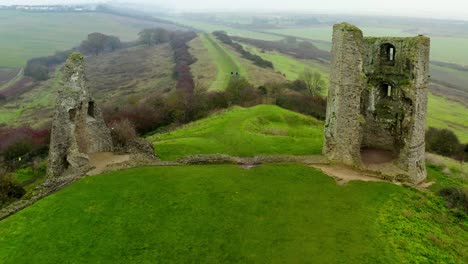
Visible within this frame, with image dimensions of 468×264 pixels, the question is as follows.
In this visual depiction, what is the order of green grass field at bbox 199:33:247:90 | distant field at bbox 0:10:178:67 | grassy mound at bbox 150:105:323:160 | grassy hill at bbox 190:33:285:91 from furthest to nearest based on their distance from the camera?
distant field at bbox 0:10:178:67, grassy hill at bbox 190:33:285:91, green grass field at bbox 199:33:247:90, grassy mound at bbox 150:105:323:160

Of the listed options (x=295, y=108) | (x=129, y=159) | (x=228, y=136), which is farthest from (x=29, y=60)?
(x=129, y=159)

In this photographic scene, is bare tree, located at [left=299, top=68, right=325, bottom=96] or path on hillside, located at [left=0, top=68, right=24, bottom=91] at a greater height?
→ bare tree, located at [left=299, top=68, right=325, bottom=96]

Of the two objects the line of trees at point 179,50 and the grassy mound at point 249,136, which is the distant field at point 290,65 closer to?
the line of trees at point 179,50

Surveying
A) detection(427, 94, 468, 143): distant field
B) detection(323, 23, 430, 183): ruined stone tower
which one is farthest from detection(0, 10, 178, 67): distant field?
detection(323, 23, 430, 183): ruined stone tower

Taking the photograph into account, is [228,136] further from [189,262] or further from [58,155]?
[189,262]

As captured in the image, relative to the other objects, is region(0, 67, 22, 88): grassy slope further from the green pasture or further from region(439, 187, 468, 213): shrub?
region(439, 187, 468, 213): shrub

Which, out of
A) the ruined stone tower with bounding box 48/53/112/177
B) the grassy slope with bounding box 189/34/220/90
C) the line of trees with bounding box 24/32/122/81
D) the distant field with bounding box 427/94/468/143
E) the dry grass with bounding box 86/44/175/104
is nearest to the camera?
the ruined stone tower with bounding box 48/53/112/177
